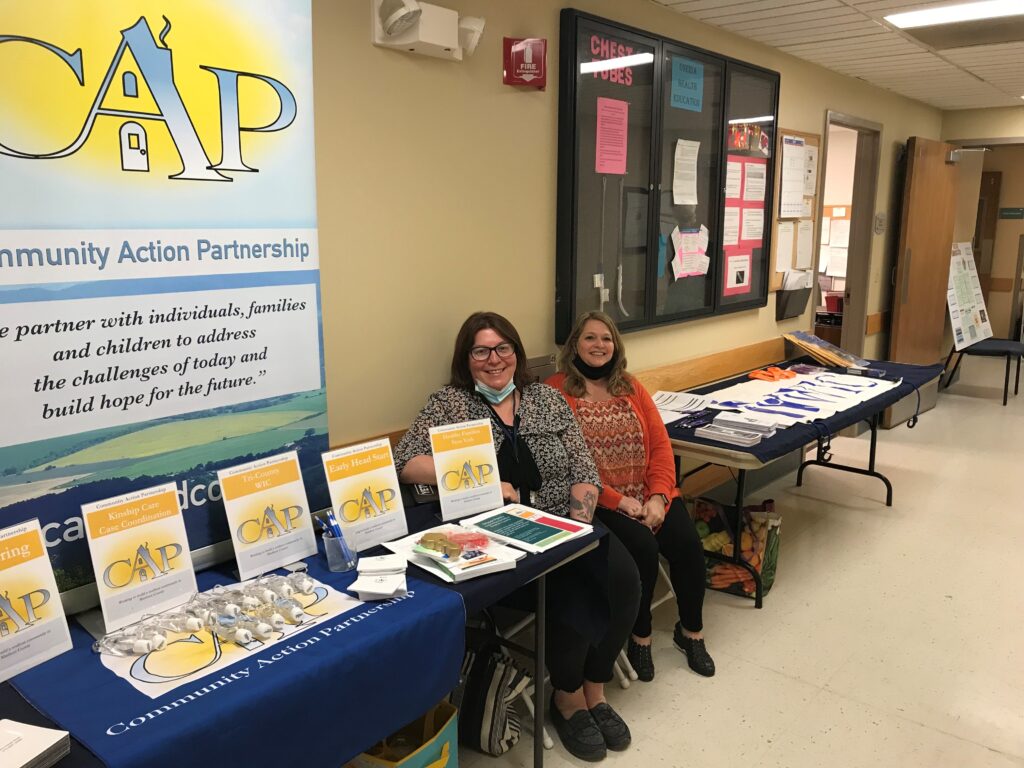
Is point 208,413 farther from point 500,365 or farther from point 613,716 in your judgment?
point 613,716

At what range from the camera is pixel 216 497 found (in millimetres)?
1962

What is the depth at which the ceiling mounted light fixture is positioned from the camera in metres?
3.58

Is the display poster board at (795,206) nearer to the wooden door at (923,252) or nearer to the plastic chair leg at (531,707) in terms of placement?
the wooden door at (923,252)

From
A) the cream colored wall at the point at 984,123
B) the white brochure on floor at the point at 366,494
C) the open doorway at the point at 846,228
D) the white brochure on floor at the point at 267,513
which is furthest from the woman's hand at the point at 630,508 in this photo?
the cream colored wall at the point at 984,123

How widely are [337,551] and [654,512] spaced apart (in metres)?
1.31

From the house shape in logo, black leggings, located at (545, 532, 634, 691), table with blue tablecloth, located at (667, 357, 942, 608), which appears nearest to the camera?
the house shape in logo

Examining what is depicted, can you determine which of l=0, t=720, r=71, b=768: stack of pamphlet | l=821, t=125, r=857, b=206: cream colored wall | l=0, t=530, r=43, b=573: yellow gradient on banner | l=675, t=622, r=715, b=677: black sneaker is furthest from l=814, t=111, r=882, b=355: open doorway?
l=0, t=720, r=71, b=768: stack of pamphlet

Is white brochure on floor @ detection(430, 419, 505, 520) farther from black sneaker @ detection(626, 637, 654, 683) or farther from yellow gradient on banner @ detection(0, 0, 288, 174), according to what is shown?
yellow gradient on banner @ detection(0, 0, 288, 174)

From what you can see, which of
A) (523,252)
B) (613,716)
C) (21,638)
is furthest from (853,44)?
(21,638)

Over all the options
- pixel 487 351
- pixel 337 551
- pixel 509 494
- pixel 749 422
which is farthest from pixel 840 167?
pixel 337 551

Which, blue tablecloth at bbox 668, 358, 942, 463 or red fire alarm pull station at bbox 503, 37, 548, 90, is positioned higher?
red fire alarm pull station at bbox 503, 37, 548, 90

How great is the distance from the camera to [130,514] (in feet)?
5.61

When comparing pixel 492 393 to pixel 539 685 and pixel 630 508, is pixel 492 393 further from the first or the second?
pixel 539 685

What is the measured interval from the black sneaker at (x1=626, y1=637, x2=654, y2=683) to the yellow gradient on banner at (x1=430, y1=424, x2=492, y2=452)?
102 centimetres
